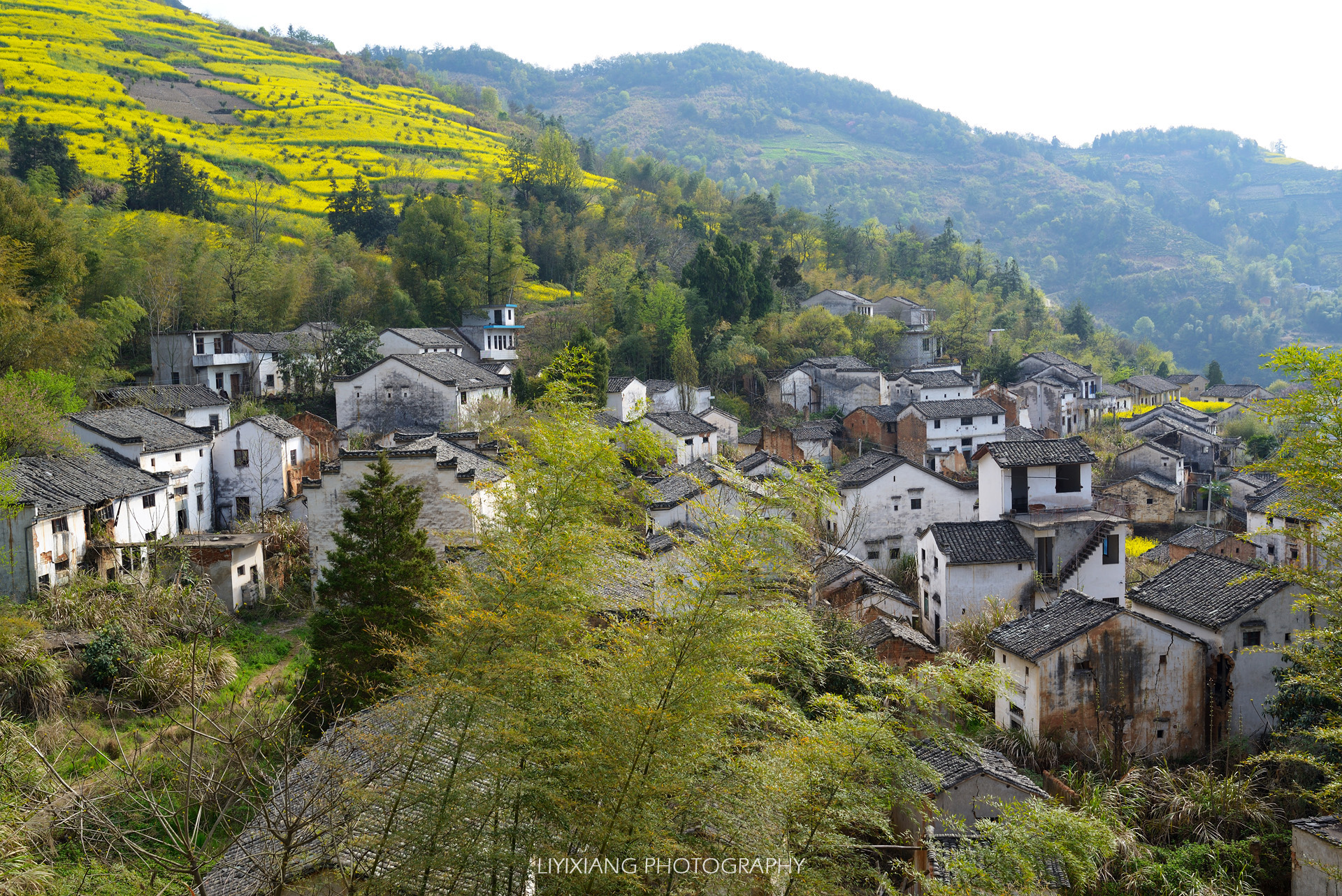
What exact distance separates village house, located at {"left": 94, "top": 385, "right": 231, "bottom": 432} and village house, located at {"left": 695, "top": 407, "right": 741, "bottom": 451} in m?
15.0

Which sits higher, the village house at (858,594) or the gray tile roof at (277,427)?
the gray tile roof at (277,427)

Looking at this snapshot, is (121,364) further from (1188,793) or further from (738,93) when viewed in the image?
(738,93)

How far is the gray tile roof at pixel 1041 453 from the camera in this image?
1717 centimetres

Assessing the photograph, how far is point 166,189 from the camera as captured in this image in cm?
3916

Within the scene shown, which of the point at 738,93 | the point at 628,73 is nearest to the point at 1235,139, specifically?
the point at 738,93

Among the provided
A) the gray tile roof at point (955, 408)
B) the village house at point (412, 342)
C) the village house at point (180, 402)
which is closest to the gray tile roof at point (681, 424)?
the gray tile roof at point (955, 408)

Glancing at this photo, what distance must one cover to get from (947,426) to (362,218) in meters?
29.9

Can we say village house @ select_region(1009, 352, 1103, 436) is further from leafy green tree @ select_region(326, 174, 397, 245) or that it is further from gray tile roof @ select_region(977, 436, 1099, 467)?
leafy green tree @ select_region(326, 174, 397, 245)

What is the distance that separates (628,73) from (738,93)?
20493mm

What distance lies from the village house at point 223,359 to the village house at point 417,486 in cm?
1492

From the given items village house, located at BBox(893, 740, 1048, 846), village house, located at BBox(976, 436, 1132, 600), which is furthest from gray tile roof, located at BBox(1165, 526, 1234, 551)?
village house, located at BBox(893, 740, 1048, 846)

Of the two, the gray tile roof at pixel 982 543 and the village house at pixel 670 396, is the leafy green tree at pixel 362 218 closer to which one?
→ the village house at pixel 670 396

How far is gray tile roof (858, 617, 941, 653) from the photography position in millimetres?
14586

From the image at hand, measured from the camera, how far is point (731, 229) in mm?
52781
